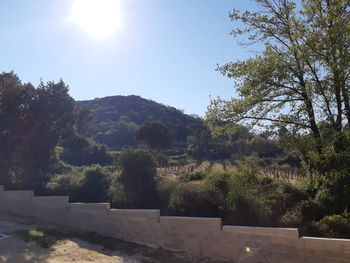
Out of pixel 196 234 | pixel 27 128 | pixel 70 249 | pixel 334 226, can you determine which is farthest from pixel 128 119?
pixel 334 226

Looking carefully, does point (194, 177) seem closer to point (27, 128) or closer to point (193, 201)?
point (193, 201)

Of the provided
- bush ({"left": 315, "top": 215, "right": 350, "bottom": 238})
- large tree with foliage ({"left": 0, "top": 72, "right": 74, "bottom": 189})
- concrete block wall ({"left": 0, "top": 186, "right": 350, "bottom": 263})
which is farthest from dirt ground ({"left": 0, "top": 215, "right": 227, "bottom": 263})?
Result: large tree with foliage ({"left": 0, "top": 72, "right": 74, "bottom": 189})

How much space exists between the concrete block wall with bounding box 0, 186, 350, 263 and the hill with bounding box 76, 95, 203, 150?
31.7 metres

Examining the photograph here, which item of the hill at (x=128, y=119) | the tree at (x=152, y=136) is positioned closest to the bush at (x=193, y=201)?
the tree at (x=152, y=136)

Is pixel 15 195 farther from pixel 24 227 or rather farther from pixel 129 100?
pixel 129 100

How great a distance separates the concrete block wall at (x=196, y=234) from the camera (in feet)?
23.6

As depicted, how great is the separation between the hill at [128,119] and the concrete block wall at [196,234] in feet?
104

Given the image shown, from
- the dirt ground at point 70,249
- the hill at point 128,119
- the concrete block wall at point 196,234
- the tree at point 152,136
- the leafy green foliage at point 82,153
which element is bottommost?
the dirt ground at point 70,249

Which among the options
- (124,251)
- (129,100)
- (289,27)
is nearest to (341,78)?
(289,27)

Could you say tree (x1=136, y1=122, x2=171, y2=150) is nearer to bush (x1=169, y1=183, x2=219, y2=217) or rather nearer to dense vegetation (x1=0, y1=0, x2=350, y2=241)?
dense vegetation (x1=0, y1=0, x2=350, y2=241)

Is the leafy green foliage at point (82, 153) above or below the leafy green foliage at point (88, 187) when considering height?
above

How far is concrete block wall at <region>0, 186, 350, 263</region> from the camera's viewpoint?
23.6 feet

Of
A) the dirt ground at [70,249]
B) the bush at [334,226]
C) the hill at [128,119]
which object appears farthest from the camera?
the hill at [128,119]

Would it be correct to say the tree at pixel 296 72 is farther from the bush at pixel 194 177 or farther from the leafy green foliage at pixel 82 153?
the leafy green foliage at pixel 82 153
